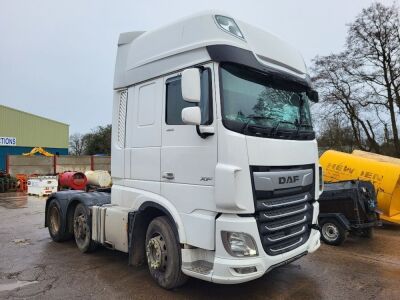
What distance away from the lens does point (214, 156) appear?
4.24 m

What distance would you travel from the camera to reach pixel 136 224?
209 inches

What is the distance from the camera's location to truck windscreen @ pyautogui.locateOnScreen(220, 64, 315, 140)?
429cm

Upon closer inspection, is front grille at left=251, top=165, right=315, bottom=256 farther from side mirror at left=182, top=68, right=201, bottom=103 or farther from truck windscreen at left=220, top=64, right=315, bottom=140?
side mirror at left=182, top=68, right=201, bottom=103

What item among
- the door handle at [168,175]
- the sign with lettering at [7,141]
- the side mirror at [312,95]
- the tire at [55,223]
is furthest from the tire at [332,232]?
the sign with lettering at [7,141]

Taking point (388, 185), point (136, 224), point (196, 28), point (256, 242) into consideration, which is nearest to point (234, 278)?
point (256, 242)

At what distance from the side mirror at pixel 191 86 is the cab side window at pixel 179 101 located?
0.52 ft

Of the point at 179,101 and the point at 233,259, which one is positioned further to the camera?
the point at 179,101

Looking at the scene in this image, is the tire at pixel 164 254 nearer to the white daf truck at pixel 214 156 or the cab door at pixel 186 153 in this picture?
the white daf truck at pixel 214 156

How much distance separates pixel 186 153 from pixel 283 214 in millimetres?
1387

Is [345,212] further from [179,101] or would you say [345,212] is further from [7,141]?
[7,141]

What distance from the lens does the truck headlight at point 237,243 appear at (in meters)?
4.11

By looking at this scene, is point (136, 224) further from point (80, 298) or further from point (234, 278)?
point (234, 278)

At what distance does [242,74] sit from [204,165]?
46.1 inches

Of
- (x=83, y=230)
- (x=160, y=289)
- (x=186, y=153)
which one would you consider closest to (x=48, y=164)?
(x=83, y=230)
